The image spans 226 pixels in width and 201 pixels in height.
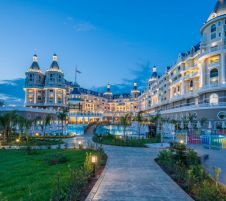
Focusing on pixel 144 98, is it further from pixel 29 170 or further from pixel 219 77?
pixel 29 170

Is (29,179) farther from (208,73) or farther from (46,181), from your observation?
(208,73)

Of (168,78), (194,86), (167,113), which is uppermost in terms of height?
(168,78)

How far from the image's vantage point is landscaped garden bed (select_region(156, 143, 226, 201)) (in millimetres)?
6559

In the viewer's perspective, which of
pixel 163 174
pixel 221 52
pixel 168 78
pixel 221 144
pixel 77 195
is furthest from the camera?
pixel 168 78

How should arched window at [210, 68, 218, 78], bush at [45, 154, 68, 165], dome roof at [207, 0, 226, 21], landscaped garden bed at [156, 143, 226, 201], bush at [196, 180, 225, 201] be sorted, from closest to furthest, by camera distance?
bush at [196, 180, 225, 201] → landscaped garden bed at [156, 143, 226, 201] → bush at [45, 154, 68, 165] → arched window at [210, 68, 218, 78] → dome roof at [207, 0, 226, 21]

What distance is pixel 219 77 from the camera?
42094 mm

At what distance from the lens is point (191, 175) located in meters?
8.32

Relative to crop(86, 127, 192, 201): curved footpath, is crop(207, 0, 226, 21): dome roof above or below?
above

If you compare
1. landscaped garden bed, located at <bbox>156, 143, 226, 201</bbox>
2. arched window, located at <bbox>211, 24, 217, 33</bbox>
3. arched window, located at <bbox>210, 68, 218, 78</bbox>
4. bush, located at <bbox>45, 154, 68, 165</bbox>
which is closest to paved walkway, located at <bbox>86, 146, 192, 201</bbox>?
landscaped garden bed, located at <bbox>156, 143, 226, 201</bbox>

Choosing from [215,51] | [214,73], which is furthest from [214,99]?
[215,51]

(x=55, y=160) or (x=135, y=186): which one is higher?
(x=135, y=186)

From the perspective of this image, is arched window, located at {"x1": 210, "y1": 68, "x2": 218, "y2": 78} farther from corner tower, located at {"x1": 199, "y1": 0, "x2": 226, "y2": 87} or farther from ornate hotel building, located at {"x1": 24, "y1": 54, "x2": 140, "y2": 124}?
ornate hotel building, located at {"x1": 24, "y1": 54, "x2": 140, "y2": 124}

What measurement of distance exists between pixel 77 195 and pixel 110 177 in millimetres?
2851

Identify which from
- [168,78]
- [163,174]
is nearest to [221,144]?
[163,174]
